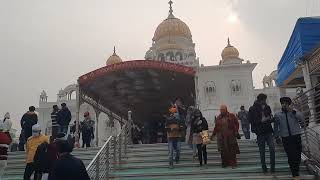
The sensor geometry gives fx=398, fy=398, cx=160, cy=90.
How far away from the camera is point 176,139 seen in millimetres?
9945

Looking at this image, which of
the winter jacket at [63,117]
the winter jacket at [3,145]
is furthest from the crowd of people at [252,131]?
the winter jacket at [63,117]

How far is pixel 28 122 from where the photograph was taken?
12.1 metres

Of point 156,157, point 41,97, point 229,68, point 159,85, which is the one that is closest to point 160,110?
point 159,85

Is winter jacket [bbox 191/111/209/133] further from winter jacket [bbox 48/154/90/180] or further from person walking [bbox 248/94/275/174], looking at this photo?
winter jacket [bbox 48/154/90/180]

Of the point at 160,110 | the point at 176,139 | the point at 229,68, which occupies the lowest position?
the point at 176,139

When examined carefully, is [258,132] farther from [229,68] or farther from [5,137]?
[229,68]

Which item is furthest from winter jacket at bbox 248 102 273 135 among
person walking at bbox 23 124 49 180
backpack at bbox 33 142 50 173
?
person walking at bbox 23 124 49 180

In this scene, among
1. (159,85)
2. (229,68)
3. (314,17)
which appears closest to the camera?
(314,17)

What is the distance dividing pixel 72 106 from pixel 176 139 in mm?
38873

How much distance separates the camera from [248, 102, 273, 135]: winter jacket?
335 inches

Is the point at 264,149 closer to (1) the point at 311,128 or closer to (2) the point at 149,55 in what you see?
(1) the point at 311,128

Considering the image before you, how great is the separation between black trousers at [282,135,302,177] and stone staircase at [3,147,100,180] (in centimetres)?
526

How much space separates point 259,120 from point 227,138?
103 centimetres

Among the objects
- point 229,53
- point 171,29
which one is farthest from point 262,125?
point 171,29
